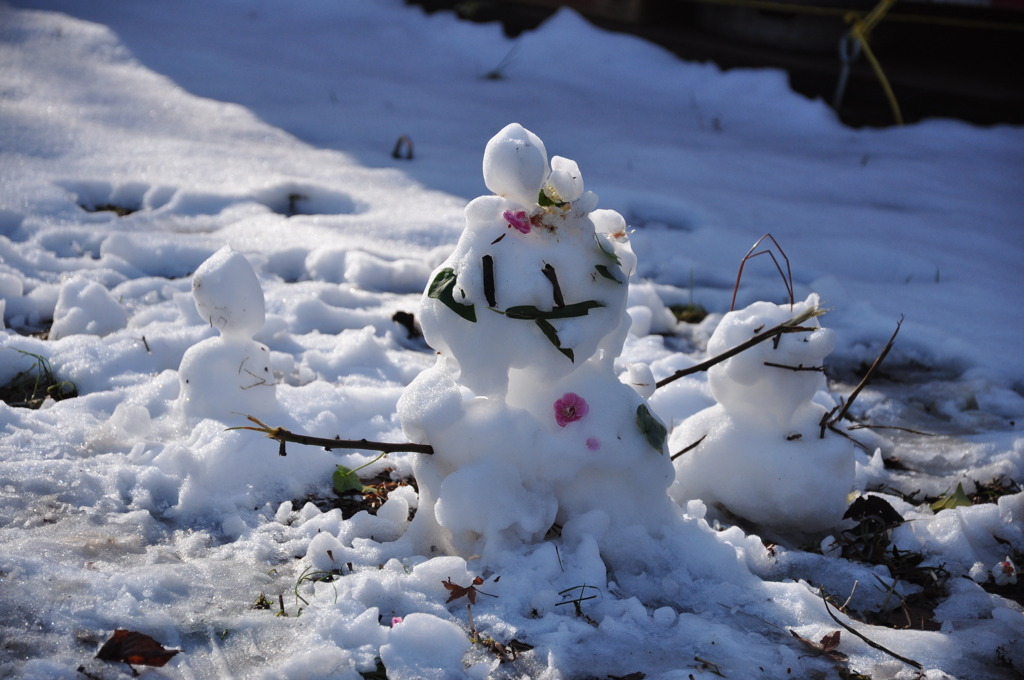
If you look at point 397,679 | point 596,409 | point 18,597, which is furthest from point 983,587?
point 18,597

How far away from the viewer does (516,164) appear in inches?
69.2

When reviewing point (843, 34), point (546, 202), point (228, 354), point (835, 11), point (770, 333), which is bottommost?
point (228, 354)

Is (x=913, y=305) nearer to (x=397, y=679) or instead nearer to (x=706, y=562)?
(x=706, y=562)

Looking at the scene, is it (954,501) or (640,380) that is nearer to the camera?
(640,380)

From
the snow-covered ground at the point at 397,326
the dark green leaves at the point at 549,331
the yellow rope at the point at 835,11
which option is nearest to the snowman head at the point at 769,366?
the snow-covered ground at the point at 397,326

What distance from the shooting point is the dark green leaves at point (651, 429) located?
1.87m

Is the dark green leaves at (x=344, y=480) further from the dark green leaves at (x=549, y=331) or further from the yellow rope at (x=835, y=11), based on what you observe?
the yellow rope at (x=835, y=11)

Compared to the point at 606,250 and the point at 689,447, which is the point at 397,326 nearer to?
the point at 689,447

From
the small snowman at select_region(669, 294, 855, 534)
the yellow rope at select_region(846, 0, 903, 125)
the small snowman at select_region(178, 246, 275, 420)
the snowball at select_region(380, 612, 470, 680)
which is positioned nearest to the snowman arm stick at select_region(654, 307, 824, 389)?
the small snowman at select_region(669, 294, 855, 534)

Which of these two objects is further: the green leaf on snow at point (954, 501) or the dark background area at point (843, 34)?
the dark background area at point (843, 34)

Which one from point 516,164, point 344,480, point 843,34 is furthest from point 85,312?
point 843,34

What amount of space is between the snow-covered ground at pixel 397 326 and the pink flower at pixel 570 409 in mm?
197

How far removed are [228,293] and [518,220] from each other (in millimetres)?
778

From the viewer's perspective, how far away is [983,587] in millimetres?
1989
